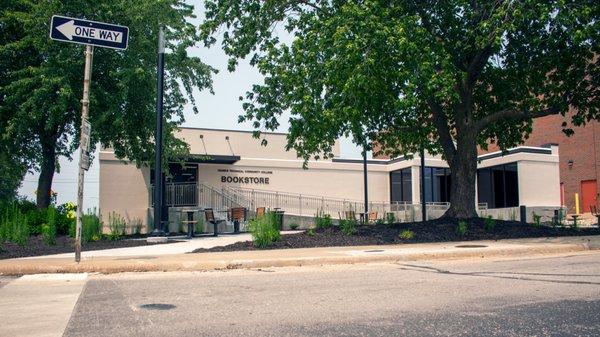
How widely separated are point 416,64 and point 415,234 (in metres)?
4.61

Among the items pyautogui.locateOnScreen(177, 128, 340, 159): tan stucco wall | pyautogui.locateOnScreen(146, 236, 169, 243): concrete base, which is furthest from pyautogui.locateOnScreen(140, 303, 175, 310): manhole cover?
pyautogui.locateOnScreen(177, 128, 340, 159): tan stucco wall

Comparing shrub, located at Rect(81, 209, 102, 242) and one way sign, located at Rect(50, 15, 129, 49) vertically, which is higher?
one way sign, located at Rect(50, 15, 129, 49)

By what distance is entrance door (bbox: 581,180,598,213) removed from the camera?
1674 inches

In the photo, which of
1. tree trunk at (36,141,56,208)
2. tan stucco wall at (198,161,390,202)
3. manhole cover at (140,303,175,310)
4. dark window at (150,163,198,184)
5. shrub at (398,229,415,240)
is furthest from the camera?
tan stucco wall at (198,161,390,202)

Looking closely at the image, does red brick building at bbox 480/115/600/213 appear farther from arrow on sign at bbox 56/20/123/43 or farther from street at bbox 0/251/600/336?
arrow on sign at bbox 56/20/123/43

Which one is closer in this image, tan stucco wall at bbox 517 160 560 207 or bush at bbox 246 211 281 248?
bush at bbox 246 211 281 248

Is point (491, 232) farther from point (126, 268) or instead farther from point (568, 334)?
point (568, 334)

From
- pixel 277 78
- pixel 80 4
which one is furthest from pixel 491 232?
pixel 80 4

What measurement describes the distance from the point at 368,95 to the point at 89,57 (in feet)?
22.2

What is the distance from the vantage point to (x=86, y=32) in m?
10.7

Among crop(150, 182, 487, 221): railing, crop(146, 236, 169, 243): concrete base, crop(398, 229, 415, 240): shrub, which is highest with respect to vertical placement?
crop(150, 182, 487, 221): railing

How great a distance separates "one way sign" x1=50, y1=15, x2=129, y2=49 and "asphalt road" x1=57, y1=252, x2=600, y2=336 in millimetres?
Answer: 4331

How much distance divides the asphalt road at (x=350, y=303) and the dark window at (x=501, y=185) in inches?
1172

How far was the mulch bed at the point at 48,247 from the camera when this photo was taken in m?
13.4
